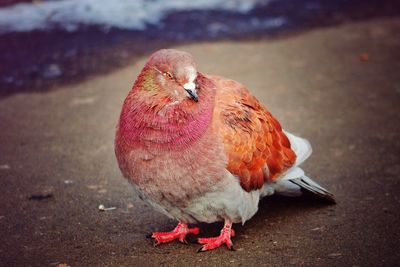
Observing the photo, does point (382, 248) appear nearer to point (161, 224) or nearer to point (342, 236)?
point (342, 236)

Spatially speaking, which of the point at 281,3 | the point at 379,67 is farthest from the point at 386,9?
the point at 379,67

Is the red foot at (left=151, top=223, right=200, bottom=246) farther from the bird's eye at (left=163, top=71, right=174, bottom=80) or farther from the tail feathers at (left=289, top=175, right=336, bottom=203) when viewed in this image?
the bird's eye at (left=163, top=71, right=174, bottom=80)

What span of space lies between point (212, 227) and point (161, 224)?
0.37 m

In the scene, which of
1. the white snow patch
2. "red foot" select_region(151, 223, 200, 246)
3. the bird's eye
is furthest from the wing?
the white snow patch

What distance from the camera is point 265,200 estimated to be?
478 centimetres

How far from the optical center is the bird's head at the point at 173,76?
3.69 metres

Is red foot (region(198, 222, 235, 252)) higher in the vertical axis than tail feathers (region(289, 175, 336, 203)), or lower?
lower

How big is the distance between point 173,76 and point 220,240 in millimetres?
1130

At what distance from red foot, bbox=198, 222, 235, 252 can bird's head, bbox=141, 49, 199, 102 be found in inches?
36.5

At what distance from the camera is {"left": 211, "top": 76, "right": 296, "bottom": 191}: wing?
391 centimetres

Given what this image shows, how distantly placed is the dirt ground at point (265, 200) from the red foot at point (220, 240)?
0.17 feet

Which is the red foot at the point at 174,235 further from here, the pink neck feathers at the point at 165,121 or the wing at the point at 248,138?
the pink neck feathers at the point at 165,121

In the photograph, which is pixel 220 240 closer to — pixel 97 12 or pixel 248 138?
pixel 248 138

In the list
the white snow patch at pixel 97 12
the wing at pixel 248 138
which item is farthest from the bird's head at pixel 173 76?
the white snow patch at pixel 97 12
